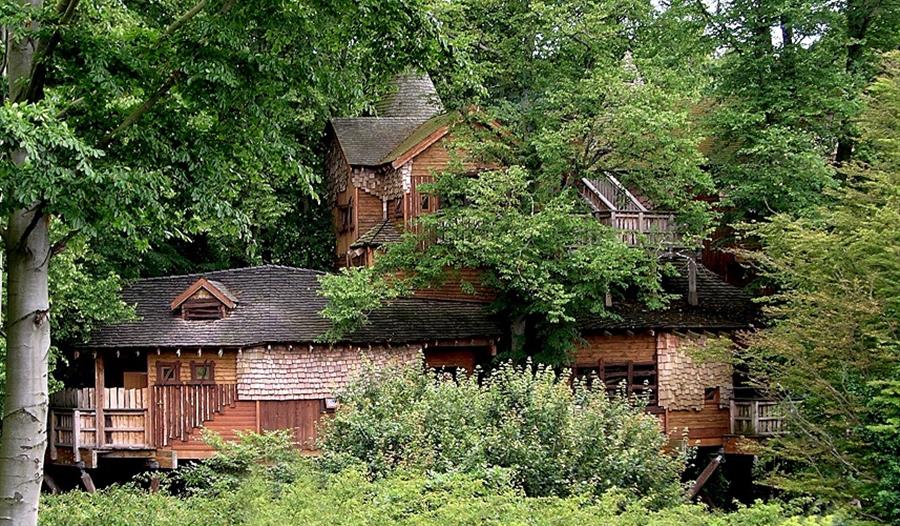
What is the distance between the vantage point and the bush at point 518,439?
12.0m

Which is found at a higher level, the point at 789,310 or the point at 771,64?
the point at 771,64

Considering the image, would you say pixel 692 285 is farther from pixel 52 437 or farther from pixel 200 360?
pixel 52 437

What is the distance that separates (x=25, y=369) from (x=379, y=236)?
16.6m

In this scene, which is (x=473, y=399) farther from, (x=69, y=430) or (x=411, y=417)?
(x=69, y=430)

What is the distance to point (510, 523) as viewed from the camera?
7438 millimetres

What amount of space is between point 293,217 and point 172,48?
20740 mm

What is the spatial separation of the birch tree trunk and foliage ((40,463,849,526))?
77.0 inches

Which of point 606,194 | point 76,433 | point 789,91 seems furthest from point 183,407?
point 789,91

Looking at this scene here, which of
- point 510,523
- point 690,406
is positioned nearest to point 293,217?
point 690,406

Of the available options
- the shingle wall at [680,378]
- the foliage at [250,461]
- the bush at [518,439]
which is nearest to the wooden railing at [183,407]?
the foliage at [250,461]

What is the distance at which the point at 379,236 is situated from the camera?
2502 centimetres

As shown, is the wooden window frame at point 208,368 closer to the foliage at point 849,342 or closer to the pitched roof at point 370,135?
the pitched roof at point 370,135

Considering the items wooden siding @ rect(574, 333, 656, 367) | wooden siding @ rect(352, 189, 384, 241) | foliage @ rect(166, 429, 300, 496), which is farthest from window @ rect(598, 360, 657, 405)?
foliage @ rect(166, 429, 300, 496)

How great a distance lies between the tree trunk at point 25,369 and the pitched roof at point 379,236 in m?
15.5
